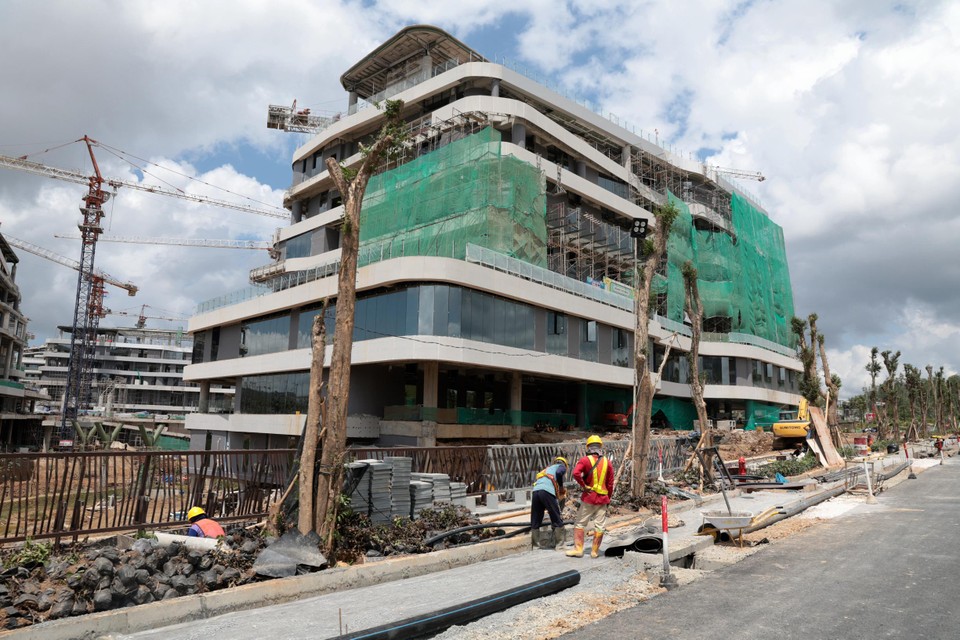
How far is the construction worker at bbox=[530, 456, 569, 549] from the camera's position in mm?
10594

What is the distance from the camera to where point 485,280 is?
29.5 meters

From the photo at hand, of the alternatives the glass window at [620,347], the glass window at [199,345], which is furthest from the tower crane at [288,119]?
the glass window at [620,347]

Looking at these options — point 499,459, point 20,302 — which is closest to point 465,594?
point 499,459

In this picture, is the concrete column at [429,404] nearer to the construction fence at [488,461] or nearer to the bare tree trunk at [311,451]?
the construction fence at [488,461]

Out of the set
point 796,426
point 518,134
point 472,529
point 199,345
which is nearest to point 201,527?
point 472,529

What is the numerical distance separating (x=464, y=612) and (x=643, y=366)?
1079 centimetres

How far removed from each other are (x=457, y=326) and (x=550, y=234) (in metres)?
17.1

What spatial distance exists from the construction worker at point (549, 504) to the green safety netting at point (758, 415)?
46774 mm

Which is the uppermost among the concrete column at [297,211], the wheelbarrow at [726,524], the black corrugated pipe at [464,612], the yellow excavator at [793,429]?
the concrete column at [297,211]

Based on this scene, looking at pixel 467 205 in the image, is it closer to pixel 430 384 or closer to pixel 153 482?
pixel 430 384

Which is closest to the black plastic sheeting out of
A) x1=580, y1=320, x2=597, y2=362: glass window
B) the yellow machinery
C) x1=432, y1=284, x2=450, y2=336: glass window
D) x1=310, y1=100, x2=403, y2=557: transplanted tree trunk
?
x1=310, y1=100, x2=403, y2=557: transplanted tree trunk

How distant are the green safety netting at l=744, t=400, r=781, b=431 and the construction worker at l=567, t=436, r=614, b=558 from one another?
156 feet

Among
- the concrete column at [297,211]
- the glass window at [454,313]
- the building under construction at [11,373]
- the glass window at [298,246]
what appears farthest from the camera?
the building under construction at [11,373]

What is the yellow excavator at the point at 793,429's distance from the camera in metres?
35.1
